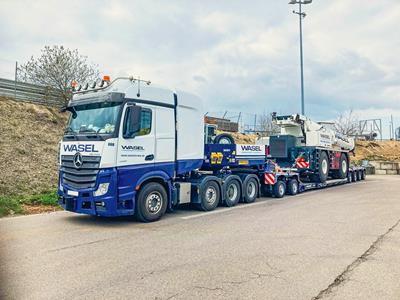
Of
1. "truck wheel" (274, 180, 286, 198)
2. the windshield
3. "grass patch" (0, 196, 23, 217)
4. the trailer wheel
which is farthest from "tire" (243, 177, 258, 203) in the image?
the trailer wheel

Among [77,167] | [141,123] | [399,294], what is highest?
[141,123]

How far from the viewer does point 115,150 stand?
808 centimetres

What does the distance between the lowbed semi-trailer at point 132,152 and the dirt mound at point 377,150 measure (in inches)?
1327

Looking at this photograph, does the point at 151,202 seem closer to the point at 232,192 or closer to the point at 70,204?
the point at 70,204

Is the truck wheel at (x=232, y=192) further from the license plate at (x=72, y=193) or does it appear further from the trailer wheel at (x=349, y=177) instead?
the trailer wheel at (x=349, y=177)

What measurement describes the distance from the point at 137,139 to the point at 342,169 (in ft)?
49.2

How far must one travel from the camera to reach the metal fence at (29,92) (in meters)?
19.2

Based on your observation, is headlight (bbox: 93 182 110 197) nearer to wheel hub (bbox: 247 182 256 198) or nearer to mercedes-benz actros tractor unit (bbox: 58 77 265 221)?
mercedes-benz actros tractor unit (bbox: 58 77 265 221)

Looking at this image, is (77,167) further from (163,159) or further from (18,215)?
(18,215)

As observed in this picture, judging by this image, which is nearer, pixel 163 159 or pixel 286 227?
pixel 286 227

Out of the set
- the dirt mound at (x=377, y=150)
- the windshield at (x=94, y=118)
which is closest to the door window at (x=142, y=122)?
the windshield at (x=94, y=118)

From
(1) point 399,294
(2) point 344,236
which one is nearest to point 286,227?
(2) point 344,236

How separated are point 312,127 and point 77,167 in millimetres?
12609

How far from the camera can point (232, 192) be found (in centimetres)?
1193
